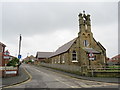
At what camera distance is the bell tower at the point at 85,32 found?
1243 inches

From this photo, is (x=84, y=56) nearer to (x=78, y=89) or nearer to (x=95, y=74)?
(x=95, y=74)

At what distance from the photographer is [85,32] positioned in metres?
31.9

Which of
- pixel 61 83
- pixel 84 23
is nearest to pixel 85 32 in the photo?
pixel 84 23

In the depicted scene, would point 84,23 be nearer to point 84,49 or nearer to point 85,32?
point 85,32

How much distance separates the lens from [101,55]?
3000 cm

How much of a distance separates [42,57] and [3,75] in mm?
59709

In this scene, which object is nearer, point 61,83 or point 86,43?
point 61,83

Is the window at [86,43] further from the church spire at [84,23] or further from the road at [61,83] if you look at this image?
the road at [61,83]

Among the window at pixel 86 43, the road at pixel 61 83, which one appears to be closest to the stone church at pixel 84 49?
the window at pixel 86 43

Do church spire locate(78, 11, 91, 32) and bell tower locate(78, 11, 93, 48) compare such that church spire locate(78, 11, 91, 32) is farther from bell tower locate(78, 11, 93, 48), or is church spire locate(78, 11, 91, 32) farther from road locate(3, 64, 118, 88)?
road locate(3, 64, 118, 88)

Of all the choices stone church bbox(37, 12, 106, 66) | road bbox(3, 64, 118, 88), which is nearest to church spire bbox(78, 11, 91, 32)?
stone church bbox(37, 12, 106, 66)

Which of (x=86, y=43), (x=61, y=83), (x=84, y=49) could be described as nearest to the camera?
(x=61, y=83)

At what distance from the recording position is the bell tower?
3156 centimetres

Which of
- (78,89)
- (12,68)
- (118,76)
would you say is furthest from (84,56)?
(78,89)
